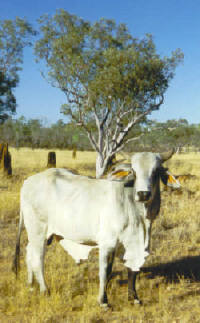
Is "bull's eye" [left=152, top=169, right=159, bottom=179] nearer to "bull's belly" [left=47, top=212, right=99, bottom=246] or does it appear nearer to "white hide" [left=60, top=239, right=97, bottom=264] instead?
"bull's belly" [left=47, top=212, right=99, bottom=246]

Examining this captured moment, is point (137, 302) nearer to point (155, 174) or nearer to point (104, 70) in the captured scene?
point (155, 174)

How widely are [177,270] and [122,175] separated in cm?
222

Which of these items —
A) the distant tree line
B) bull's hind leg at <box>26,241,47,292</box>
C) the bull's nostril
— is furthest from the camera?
the distant tree line

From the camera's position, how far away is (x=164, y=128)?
1870cm

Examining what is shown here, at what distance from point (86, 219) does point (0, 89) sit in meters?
18.9

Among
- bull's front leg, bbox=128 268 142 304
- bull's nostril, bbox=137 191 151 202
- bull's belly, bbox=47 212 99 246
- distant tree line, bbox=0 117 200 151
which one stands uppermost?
distant tree line, bbox=0 117 200 151

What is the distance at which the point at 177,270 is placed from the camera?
492 centimetres

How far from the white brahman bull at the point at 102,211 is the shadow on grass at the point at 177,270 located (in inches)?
41.3

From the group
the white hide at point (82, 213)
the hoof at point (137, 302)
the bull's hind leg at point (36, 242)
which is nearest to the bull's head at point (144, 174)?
the white hide at point (82, 213)

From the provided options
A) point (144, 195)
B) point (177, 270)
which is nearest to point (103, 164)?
point (177, 270)

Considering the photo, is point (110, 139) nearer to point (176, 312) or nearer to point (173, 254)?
point (173, 254)

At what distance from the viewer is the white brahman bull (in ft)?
11.6

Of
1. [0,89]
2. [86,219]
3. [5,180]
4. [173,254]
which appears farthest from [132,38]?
[86,219]

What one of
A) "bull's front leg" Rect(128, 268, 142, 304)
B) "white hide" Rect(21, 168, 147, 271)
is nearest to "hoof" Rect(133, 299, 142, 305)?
"bull's front leg" Rect(128, 268, 142, 304)
